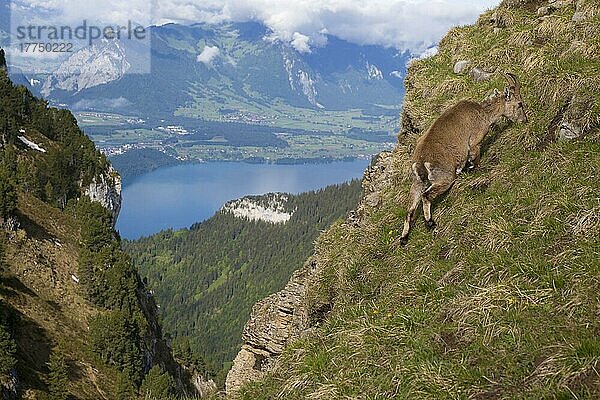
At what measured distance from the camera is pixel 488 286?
5996mm

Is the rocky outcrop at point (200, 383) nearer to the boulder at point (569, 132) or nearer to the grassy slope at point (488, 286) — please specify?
the grassy slope at point (488, 286)

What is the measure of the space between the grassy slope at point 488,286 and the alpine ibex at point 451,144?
0.92 feet

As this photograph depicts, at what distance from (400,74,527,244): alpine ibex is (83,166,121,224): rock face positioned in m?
57.6

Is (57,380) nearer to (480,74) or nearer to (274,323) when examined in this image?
(274,323)

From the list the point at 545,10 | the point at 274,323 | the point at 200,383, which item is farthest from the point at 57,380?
the point at 200,383

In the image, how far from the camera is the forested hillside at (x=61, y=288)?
2958 cm

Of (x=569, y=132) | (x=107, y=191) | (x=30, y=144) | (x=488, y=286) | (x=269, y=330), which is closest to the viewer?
(x=488, y=286)

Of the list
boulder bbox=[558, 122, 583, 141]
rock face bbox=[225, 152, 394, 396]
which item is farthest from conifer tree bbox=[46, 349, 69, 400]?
boulder bbox=[558, 122, 583, 141]

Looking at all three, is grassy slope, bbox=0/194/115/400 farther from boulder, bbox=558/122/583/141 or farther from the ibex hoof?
boulder, bbox=558/122/583/141

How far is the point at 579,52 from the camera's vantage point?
1195 cm

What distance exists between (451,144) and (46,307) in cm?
3401

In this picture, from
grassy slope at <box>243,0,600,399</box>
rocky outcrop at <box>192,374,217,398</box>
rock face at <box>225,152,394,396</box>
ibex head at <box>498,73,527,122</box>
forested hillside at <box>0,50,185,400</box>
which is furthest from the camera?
rocky outcrop at <box>192,374,217,398</box>

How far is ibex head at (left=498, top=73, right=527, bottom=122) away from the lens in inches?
395

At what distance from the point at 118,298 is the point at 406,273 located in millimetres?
38596
